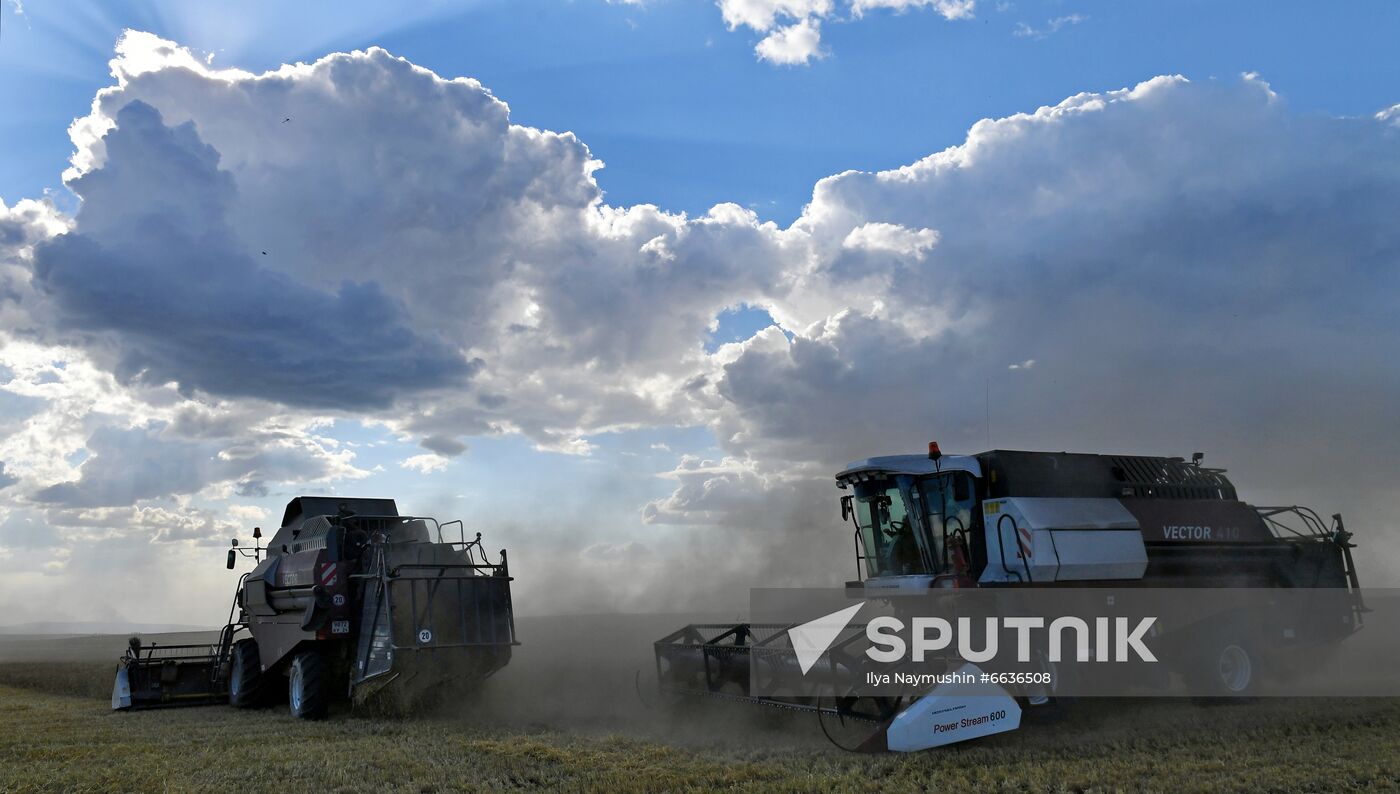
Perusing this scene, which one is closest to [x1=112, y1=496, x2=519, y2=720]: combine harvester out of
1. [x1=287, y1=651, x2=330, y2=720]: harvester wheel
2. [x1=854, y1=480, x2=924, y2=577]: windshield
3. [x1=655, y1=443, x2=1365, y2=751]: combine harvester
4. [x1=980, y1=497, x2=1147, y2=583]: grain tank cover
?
[x1=287, y1=651, x2=330, y2=720]: harvester wheel

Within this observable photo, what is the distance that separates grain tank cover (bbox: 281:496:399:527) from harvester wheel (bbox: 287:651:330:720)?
2.60 meters

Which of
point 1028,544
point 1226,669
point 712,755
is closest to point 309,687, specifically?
point 712,755

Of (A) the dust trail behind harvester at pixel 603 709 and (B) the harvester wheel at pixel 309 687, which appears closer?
(A) the dust trail behind harvester at pixel 603 709

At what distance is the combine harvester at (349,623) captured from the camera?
13.2 m

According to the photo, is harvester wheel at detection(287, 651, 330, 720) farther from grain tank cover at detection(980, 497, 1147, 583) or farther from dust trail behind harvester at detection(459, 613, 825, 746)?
grain tank cover at detection(980, 497, 1147, 583)

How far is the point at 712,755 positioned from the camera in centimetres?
952

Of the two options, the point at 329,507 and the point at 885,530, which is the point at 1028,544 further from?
A: the point at 329,507

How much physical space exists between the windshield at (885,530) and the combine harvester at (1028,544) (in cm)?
2

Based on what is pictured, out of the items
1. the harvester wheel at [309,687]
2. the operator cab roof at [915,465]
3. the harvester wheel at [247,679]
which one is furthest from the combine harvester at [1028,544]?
the harvester wheel at [247,679]

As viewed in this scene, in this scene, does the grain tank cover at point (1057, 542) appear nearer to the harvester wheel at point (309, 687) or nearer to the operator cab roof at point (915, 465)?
the operator cab roof at point (915, 465)

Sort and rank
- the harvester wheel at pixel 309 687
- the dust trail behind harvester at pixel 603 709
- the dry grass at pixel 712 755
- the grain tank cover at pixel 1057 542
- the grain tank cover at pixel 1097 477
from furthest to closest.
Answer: the harvester wheel at pixel 309 687 < the grain tank cover at pixel 1097 477 < the grain tank cover at pixel 1057 542 < the dust trail behind harvester at pixel 603 709 < the dry grass at pixel 712 755

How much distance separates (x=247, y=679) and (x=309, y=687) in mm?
3589

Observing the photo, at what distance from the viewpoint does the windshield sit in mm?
12852

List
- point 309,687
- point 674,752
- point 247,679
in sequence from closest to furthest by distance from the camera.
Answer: point 674,752 → point 309,687 → point 247,679
